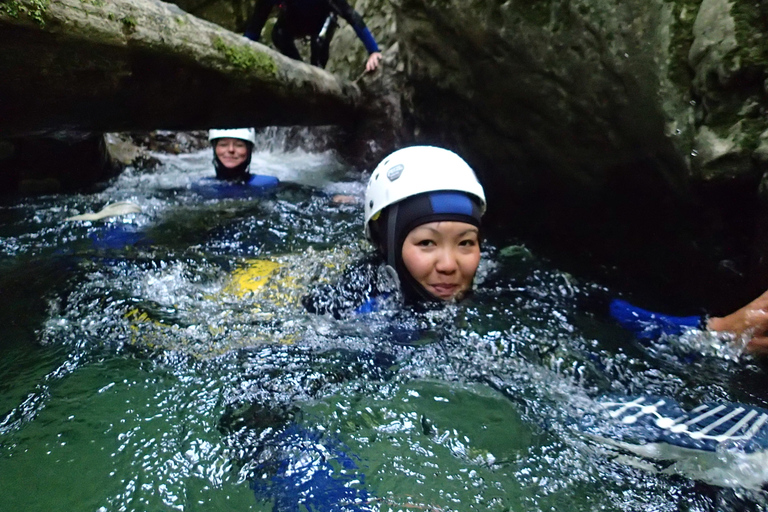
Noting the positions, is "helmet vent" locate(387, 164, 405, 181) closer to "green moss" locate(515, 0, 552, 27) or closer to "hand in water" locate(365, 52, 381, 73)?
"green moss" locate(515, 0, 552, 27)

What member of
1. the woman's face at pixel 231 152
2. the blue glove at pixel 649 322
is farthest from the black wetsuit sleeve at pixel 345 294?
the woman's face at pixel 231 152

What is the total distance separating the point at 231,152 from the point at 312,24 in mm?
2179

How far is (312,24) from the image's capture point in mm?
7641

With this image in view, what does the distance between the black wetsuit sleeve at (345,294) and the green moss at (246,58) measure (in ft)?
5.80

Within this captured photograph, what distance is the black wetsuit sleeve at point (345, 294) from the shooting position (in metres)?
3.43

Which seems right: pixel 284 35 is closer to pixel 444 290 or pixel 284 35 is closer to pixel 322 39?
pixel 322 39

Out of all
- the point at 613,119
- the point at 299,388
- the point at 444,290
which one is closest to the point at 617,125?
the point at 613,119

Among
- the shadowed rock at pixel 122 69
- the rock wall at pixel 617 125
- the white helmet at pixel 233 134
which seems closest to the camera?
the shadowed rock at pixel 122 69

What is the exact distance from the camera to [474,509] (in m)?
1.85

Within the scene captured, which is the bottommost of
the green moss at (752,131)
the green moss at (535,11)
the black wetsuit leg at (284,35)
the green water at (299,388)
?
the green water at (299,388)

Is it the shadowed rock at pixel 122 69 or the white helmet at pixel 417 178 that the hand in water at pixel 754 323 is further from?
the shadowed rock at pixel 122 69

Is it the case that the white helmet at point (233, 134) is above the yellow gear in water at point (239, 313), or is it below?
above

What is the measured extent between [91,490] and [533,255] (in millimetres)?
3948

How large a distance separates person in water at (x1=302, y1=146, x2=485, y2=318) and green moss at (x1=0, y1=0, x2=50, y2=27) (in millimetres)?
2056
